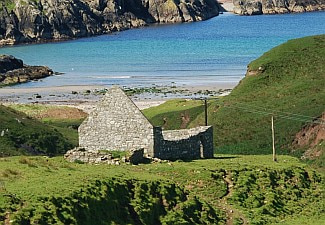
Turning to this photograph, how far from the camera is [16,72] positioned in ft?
501

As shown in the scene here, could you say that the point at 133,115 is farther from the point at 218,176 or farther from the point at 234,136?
the point at 234,136

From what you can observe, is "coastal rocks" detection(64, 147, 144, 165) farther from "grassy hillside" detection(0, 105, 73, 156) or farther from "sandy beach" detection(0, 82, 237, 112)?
"sandy beach" detection(0, 82, 237, 112)

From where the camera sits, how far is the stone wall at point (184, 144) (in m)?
36.2

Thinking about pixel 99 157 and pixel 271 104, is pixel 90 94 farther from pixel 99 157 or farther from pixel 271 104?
pixel 99 157

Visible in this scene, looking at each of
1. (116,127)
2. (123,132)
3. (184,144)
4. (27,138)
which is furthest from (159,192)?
(27,138)

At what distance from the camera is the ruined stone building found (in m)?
35.8

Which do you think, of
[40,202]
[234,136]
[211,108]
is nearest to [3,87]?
[211,108]

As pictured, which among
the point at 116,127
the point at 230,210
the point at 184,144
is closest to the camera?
the point at 230,210

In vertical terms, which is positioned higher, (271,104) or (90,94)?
(271,104)

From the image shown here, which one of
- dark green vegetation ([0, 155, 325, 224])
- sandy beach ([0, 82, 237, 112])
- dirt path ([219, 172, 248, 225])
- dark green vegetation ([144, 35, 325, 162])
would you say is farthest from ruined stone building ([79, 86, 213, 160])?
sandy beach ([0, 82, 237, 112])

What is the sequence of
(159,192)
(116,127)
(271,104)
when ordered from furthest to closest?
(271,104), (116,127), (159,192)

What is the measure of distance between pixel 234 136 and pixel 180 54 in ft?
417

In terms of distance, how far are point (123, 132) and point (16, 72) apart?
393 feet

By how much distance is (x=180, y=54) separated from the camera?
18725 cm
